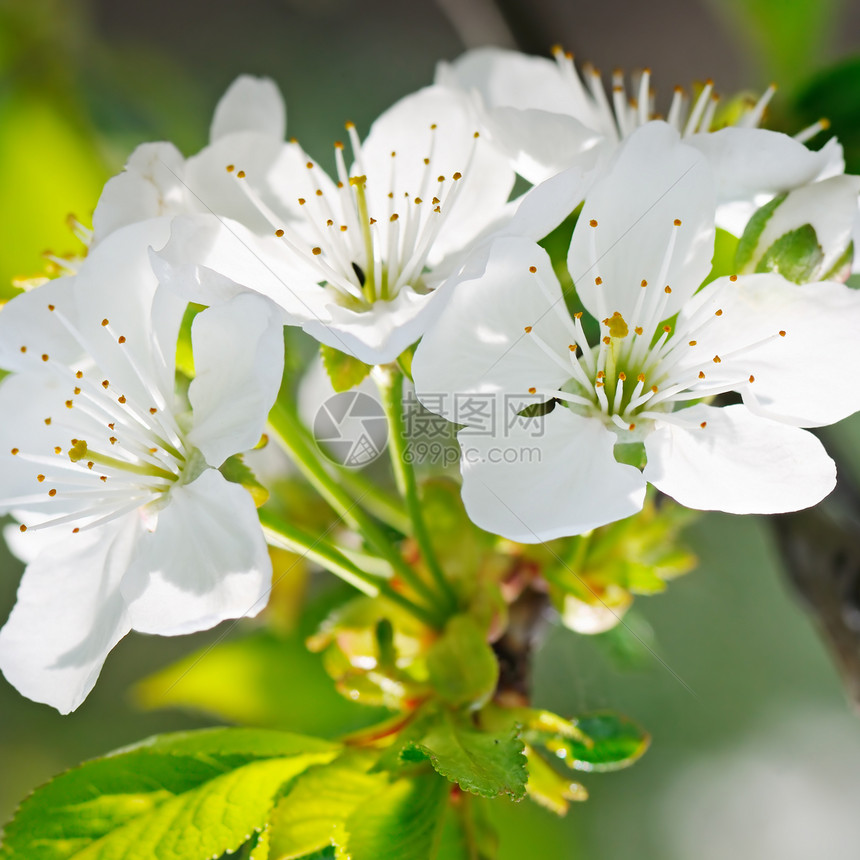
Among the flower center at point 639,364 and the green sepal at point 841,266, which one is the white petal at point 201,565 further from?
the green sepal at point 841,266

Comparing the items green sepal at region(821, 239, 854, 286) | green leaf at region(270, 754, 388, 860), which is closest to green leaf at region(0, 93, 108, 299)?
green leaf at region(270, 754, 388, 860)

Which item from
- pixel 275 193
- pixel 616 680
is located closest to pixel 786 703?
pixel 616 680

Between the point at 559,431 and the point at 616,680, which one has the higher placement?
the point at 559,431

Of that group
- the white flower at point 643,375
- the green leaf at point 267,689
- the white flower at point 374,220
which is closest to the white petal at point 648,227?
the white flower at point 643,375

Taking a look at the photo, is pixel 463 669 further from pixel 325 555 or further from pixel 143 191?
pixel 143 191

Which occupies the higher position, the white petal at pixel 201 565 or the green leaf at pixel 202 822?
the white petal at pixel 201 565

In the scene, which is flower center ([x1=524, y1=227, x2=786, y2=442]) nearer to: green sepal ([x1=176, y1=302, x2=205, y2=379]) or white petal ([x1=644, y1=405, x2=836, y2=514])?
white petal ([x1=644, y1=405, x2=836, y2=514])

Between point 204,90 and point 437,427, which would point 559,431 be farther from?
point 204,90
